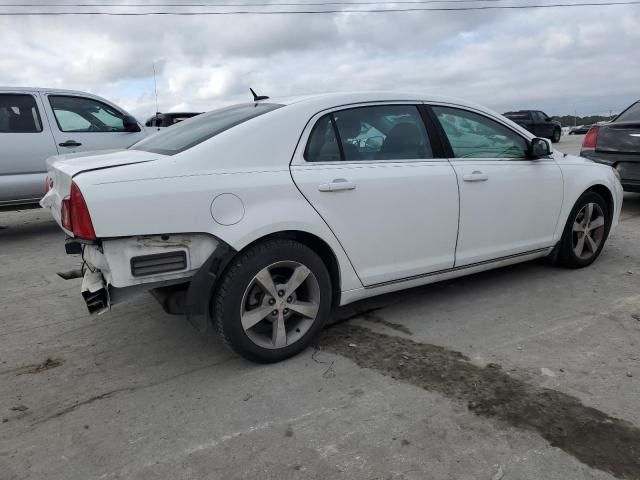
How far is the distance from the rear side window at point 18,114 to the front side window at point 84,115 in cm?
25

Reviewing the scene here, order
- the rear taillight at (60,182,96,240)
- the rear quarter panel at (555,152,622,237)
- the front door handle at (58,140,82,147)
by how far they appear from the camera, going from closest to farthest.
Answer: the rear taillight at (60,182,96,240) < the rear quarter panel at (555,152,622,237) < the front door handle at (58,140,82,147)

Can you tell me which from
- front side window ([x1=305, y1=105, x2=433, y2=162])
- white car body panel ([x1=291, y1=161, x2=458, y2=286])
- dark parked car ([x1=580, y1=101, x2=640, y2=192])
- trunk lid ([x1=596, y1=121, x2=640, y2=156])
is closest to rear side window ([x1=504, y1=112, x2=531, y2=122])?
dark parked car ([x1=580, y1=101, x2=640, y2=192])

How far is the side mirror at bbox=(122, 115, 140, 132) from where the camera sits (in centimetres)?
794

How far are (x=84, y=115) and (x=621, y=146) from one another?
24.0 ft

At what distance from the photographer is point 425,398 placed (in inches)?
112

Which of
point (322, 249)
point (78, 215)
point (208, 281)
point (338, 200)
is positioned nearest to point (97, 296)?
point (78, 215)

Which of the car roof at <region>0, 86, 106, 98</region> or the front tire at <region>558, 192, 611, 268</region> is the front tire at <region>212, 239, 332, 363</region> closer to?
the front tire at <region>558, 192, 611, 268</region>

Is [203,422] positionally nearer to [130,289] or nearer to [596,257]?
[130,289]

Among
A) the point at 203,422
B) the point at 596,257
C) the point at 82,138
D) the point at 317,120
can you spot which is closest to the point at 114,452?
the point at 203,422

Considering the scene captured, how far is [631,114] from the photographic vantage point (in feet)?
25.5

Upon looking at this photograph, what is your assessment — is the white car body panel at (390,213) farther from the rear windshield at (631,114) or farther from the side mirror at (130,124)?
the side mirror at (130,124)

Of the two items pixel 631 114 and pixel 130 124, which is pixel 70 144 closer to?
pixel 130 124

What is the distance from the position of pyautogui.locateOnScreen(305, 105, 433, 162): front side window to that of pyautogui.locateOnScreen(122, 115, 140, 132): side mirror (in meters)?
5.28

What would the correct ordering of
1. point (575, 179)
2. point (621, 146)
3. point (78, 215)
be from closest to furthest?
point (78, 215) < point (575, 179) < point (621, 146)
